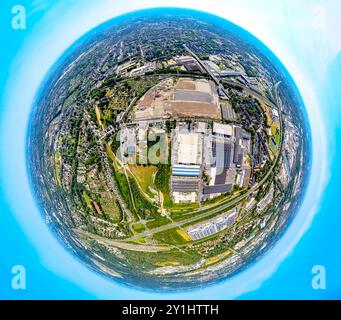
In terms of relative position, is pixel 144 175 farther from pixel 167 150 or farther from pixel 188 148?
pixel 188 148

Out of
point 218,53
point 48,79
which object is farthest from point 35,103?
point 218,53

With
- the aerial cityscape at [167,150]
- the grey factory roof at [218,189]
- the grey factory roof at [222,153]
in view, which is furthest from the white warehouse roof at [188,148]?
the grey factory roof at [218,189]

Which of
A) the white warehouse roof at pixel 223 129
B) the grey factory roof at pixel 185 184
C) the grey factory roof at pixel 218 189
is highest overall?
the white warehouse roof at pixel 223 129

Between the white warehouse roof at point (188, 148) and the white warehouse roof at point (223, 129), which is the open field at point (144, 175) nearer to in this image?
the white warehouse roof at point (188, 148)

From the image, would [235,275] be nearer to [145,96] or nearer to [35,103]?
[145,96]

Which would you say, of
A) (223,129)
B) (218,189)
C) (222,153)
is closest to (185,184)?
(218,189)

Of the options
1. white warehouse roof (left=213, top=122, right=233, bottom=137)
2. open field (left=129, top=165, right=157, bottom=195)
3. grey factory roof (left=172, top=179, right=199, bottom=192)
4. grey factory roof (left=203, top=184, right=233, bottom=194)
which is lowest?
grey factory roof (left=203, top=184, right=233, bottom=194)

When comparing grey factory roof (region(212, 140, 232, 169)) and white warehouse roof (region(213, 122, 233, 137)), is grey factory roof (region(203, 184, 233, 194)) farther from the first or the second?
white warehouse roof (region(213, 122, 233, 137))

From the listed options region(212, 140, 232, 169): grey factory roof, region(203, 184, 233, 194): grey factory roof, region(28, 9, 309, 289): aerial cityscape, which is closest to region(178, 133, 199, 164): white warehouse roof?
region(28, 9, 309, 289): aerial cityscape
